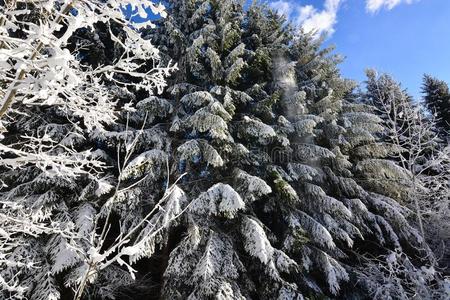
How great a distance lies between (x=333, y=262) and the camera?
305 inches

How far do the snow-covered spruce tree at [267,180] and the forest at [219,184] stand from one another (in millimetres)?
42

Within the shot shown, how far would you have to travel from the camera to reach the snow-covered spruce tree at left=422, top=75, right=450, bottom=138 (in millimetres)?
18406

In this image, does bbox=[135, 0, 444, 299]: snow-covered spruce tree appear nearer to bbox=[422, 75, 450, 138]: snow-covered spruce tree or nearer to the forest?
the forest

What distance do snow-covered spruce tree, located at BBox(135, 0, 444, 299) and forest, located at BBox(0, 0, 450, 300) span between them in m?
0.04

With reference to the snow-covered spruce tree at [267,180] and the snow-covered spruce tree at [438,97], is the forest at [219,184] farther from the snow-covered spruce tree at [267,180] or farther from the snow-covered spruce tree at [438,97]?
the snow-covered spruce tree at [438,97]

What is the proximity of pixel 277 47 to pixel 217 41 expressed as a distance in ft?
9.98

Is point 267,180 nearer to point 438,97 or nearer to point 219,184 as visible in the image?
point 219,184

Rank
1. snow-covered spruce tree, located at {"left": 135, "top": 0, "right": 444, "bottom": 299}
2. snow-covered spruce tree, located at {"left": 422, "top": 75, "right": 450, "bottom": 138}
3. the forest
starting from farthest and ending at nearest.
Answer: snow-covered spruce tree, located at {"left": 422, "top": 75, "right": 450, "bottom": 138}, snow-covered spruce tree, located at {"left": 135, "top": 0, "right": 444, "bottom": 299}, the forest

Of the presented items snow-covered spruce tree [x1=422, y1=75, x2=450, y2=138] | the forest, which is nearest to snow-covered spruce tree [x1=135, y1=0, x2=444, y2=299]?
the forest

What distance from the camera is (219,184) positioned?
7.05 m

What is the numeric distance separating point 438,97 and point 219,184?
60.9 feet

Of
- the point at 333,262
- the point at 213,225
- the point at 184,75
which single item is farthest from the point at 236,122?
the point at 333,262

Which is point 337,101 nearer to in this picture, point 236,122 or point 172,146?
point 236,122

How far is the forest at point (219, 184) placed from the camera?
628cm
